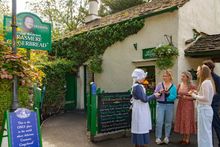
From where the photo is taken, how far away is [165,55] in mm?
8773

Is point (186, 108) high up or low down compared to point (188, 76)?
down

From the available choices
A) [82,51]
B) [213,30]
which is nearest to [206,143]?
[213,30]

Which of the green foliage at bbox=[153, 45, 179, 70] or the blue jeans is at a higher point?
the green foliage at bbox=[153, 45, 179, 70]

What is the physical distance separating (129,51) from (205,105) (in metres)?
5.58

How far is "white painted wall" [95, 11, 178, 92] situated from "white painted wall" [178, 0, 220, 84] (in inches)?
10.3

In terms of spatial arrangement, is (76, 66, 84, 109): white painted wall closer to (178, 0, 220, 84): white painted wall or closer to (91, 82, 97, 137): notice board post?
(178, 0, 220, 84): white painted wall

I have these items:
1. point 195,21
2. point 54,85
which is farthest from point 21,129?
point 54,85

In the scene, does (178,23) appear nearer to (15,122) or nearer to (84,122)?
(84,122)

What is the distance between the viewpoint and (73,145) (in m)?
6.74

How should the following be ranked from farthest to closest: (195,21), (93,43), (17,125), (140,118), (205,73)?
1. (93,43)
2. (195,21)
3. (140,118)
4. (205,73)
5. (17,125)

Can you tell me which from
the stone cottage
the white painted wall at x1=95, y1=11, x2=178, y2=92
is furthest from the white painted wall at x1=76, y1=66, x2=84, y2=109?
the stone cottage

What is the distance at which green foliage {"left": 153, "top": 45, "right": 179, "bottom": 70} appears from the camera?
8.69m

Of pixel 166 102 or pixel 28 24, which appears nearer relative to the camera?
pixel 28 24

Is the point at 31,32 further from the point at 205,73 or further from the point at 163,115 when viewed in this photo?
the point at 205,73
